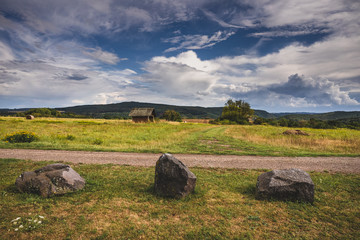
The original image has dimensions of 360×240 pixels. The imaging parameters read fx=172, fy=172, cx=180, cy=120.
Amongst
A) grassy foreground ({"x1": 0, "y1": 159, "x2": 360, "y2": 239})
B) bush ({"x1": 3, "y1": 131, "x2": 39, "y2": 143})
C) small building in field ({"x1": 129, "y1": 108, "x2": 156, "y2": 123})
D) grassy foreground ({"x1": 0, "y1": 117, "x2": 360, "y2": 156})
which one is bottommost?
grassy foreground ({"x1": 0, "y1": 159, "x2": 360, "y2": 239})

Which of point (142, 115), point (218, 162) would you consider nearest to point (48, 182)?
point (218, 162)

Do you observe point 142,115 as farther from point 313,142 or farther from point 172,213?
point 172,213

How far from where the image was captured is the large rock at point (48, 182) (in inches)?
253

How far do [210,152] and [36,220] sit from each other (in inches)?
493

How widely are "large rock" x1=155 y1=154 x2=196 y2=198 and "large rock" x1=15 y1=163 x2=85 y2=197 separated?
3.50m

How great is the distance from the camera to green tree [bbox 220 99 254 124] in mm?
88938

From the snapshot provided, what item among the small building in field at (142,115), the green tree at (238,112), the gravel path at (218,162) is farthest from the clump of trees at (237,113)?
the gravel path at (218,162)

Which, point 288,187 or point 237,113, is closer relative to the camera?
point 288,187

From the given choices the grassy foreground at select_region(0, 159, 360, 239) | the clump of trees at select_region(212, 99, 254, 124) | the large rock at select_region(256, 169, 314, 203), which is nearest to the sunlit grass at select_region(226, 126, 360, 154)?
the grassy foreground at select_region(0, 159, 360, 239)

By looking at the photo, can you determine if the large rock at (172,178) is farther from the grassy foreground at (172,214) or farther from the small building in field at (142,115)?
the small building in field at (142,115)

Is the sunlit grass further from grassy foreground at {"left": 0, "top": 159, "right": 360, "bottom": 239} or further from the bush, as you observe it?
the bush

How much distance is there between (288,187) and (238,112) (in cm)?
8717

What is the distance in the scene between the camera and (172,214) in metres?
5.79

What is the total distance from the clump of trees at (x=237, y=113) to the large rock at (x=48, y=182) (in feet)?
279
